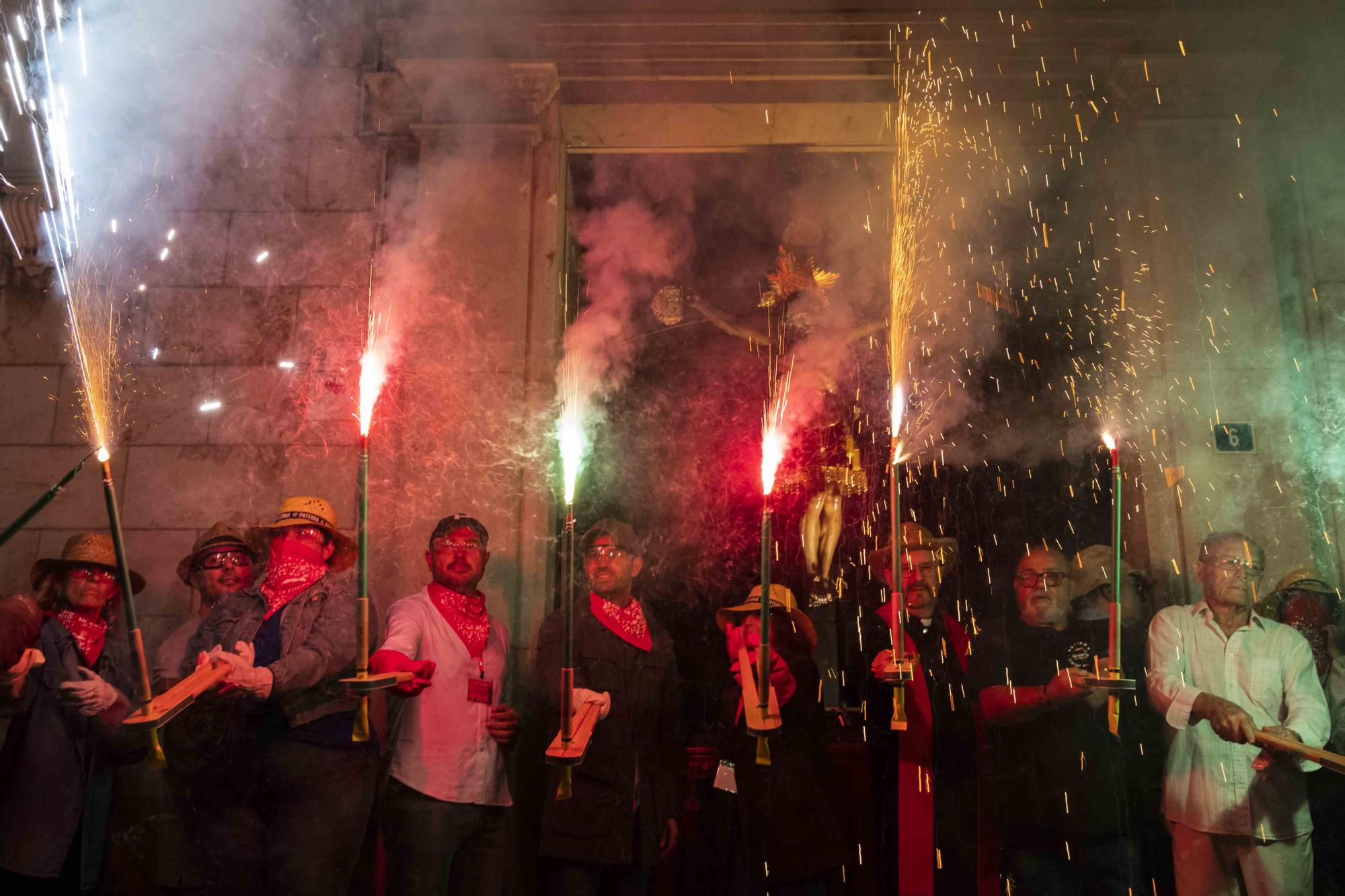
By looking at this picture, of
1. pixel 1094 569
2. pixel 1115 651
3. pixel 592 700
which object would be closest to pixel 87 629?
pixel 592 700

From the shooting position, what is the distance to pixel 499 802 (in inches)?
149

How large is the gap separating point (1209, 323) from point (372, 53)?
17.3 feet

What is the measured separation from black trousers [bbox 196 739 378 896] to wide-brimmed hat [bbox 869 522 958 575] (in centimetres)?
251

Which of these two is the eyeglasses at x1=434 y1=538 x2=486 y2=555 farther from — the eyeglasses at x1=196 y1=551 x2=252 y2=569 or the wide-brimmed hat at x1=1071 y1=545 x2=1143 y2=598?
the wide-brimmed hat at x1=1071 y1=545 x2=1143 y2=598

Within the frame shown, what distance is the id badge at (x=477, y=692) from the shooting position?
12.6 feet

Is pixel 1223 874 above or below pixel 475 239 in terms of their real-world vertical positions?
below

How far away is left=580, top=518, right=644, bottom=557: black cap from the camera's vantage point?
4285 millimetres

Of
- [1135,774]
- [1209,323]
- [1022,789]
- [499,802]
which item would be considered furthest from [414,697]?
[1209,323]

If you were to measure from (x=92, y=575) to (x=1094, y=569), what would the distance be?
4.69 meters

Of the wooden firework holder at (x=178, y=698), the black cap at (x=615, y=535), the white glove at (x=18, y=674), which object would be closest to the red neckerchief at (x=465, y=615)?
the black cap at (x=615, y=535)

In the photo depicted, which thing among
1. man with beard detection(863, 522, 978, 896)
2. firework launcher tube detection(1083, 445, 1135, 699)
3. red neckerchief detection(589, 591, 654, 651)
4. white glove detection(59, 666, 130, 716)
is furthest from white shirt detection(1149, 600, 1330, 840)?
white glove detection(59, 666, 130, 716)

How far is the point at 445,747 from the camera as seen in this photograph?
3.73 meters

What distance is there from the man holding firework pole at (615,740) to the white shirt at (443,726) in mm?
278

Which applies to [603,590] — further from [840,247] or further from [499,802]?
[840,247]
